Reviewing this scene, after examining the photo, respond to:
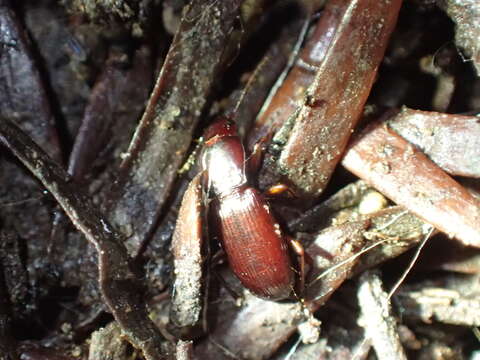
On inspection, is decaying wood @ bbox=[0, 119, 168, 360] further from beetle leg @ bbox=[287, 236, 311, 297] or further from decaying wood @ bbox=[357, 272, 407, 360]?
decaying wood @ bbox=[357, 272, 407, 360]

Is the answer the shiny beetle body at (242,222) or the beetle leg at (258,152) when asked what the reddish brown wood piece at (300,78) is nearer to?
the beetle leg at (258,152)

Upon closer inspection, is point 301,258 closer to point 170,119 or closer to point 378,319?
point 378,319

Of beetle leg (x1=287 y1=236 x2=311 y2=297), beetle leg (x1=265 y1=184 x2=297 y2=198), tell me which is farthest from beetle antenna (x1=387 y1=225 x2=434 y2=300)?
beetle leg (x1=265 y1=184 x2=297 y2=198)

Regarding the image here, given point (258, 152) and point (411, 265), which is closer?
point (411, 265)

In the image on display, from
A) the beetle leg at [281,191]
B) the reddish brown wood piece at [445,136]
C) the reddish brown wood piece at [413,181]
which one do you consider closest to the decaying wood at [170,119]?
the beetle leg at [281,191]

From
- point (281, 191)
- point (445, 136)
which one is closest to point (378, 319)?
point (281, 191)

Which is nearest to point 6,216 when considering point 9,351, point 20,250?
point 20,250

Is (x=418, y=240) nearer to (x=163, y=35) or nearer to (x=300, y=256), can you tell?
(x=300, y=256)
